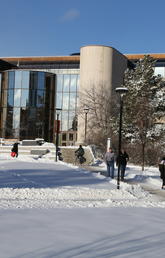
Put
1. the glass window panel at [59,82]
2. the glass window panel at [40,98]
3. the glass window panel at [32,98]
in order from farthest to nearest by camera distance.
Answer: the glass window panel at [59,82], the glass window panel at [40,98], the glass window panel at [32,98]

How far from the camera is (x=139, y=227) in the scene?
25.7 feet

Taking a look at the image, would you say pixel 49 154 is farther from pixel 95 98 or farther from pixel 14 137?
pixel 14 137

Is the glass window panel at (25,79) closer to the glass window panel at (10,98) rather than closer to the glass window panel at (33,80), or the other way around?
the glass window panel at (33,80)

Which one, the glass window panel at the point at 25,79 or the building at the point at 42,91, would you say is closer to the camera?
the building at the point at 42,91

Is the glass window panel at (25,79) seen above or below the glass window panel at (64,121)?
above

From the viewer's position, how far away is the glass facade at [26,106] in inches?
2101

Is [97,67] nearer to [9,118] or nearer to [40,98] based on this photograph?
[40,98]

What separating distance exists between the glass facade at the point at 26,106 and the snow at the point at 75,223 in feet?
128

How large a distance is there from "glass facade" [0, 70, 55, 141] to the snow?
128 feet

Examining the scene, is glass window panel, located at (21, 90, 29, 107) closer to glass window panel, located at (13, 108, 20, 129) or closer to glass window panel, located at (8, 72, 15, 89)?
glass window panel, located at (13, 108, 20, 129)

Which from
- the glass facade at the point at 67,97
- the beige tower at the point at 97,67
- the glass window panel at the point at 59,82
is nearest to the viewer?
the beige tower at the point at 97,67

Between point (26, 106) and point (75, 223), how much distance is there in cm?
4766

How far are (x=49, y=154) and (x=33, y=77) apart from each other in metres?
22.0

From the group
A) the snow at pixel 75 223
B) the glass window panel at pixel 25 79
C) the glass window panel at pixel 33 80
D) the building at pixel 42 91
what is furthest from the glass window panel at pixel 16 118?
the snow at pixel 75 223
